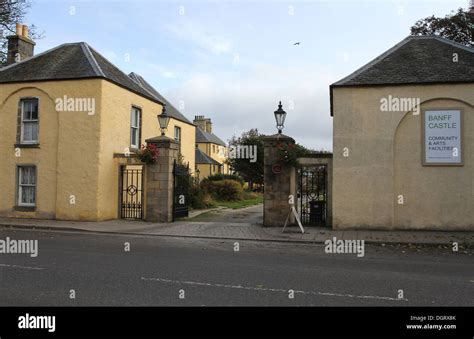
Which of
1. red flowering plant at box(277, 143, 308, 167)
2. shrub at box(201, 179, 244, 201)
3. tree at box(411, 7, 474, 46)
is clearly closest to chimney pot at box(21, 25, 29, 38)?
red flowering plant at box(277, 143, 308, 167)

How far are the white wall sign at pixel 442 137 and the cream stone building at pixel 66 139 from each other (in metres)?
11.4

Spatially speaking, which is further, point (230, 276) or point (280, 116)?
point (280, 116)

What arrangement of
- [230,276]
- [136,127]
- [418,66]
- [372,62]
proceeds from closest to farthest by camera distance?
[230,276] → [418,66] → [372,62] → [136,127]

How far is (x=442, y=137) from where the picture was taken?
1412cm

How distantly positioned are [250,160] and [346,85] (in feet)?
113

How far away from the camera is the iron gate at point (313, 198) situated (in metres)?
15.6

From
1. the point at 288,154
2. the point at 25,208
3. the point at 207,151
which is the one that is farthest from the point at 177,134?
the point at 207,151

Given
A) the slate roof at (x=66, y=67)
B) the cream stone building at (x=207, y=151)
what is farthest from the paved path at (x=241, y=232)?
the cream stone building at (x=207, y=151)

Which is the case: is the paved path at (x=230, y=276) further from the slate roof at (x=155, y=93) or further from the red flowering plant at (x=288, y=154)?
the slate roof at (x=155, y=93)

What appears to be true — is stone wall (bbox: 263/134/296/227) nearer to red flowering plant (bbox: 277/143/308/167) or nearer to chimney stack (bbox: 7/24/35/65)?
red flowering plant (bbox: 277/143/308/167)

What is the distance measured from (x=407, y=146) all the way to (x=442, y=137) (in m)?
1.16

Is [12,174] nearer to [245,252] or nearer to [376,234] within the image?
[245,252]

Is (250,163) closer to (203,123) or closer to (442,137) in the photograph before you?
(203,123)
